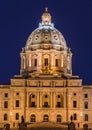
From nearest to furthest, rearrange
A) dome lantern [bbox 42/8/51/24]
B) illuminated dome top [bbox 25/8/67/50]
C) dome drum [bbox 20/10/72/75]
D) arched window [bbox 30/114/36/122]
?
arched window [bbox 30/114/36/122], dome drum [bbox 20/10/72/75], illuminated dome top [bbox 25/8/67/50], dome lantern [bbox 42/8/51/24]

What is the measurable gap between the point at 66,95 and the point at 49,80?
504 cm

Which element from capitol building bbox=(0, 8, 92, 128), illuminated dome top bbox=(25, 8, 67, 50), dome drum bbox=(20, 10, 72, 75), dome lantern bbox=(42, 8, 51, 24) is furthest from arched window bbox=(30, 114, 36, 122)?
dome lantern bbox=(42, 8, 51, 24)

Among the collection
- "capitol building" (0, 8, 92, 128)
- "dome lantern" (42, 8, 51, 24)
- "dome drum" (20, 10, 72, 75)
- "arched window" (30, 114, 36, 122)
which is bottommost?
"arched window" (30, 114, 36, 122)

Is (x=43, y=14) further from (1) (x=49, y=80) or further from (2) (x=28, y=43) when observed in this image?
(1) (x=49, y=80)

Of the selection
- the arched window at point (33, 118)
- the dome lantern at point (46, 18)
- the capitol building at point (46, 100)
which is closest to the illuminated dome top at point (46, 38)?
the dome lantern at point (46, 18)

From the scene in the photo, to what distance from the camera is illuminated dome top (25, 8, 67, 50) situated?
13500 centimetres

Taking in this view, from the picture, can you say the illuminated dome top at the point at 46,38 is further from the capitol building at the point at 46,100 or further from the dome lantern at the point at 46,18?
the capitol building at the point at 46,100

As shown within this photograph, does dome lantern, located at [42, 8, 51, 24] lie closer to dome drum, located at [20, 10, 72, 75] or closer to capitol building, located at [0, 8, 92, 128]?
dome drum, located at [20, 10, 72, 75]

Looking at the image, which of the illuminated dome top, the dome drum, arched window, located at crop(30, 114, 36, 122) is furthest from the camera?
the illuminated dome top

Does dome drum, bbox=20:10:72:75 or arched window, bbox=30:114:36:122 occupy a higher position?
dome drum, bbox=20:10:72:75

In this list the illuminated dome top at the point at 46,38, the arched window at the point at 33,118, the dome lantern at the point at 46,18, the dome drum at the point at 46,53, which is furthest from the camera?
the dome lantern at the point at 46,18

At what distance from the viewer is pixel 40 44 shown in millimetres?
134875

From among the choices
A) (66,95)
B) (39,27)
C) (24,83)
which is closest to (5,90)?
(24,83)

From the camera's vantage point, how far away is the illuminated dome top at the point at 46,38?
13500 centimetres
